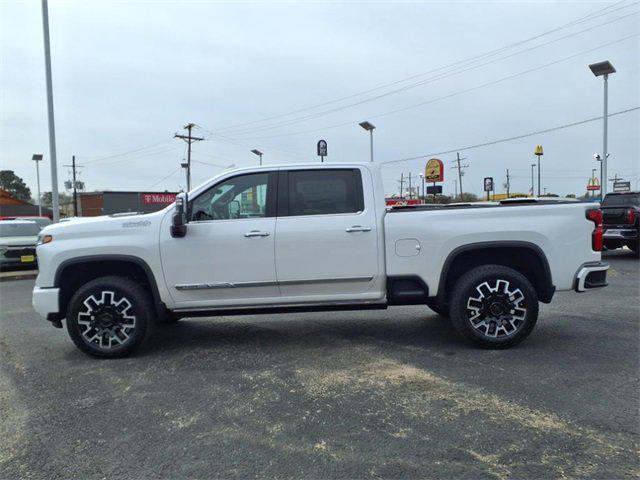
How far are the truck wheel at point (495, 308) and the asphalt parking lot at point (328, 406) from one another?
0.18 metres

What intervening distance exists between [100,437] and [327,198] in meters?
3.01

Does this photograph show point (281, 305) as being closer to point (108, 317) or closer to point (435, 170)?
point (108, 317)

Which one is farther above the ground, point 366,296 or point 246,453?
point 366,296

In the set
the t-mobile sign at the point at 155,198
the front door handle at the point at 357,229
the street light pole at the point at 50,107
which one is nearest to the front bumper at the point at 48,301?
the front door handle at the point at 357,229

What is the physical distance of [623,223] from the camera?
12.9 m

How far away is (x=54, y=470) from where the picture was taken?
296cm

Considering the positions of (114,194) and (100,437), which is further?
(114,194)

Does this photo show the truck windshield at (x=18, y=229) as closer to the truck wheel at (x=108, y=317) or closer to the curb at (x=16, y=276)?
the curb at (x=16, y=276)

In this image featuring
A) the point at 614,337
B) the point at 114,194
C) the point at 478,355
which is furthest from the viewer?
the point at 114,194

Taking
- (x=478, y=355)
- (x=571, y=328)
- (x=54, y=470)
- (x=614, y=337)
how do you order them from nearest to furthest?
(x=54, y=470)
(x=478, y=355)
(x=614, y=337)
(x=571, y=328)

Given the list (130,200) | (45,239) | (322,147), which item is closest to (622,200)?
(322,147)

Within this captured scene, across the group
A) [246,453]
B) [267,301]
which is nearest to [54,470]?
[246,453]

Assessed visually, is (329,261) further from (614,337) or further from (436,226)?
(614,337)

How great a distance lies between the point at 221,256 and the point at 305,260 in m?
0.86
